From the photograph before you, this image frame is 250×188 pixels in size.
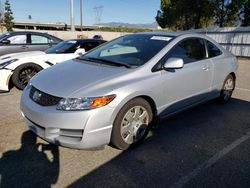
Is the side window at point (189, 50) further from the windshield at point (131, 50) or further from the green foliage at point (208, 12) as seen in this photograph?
the green foliage at point (208, 12)

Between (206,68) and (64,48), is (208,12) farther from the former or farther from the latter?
(206,68)

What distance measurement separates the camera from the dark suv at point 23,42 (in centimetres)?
864

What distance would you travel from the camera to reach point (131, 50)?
12.9ft

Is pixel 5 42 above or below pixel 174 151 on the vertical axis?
above

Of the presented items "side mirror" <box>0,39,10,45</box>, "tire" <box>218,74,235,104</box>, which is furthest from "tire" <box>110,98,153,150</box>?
"side mirror" <box>0,39,10,45</box>

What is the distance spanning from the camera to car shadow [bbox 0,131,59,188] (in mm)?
2535

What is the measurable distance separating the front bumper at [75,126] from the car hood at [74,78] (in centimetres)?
24

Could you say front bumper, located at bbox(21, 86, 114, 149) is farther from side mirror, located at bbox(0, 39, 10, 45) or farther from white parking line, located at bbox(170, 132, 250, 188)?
side mirror, located at bbox(0, 39, 10, 45)

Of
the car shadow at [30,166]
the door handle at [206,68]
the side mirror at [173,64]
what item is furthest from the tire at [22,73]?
the door handle at [206,68]

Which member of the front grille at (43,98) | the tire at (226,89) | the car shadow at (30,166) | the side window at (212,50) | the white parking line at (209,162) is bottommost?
the white parking line at (209,162)

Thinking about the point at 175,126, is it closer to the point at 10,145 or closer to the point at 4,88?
the point at 10,145

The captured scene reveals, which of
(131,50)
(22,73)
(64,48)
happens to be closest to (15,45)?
(64,48)

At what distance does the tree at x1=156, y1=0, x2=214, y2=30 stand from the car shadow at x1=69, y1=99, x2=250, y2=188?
20.8 m

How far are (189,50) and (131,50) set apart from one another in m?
0.97
